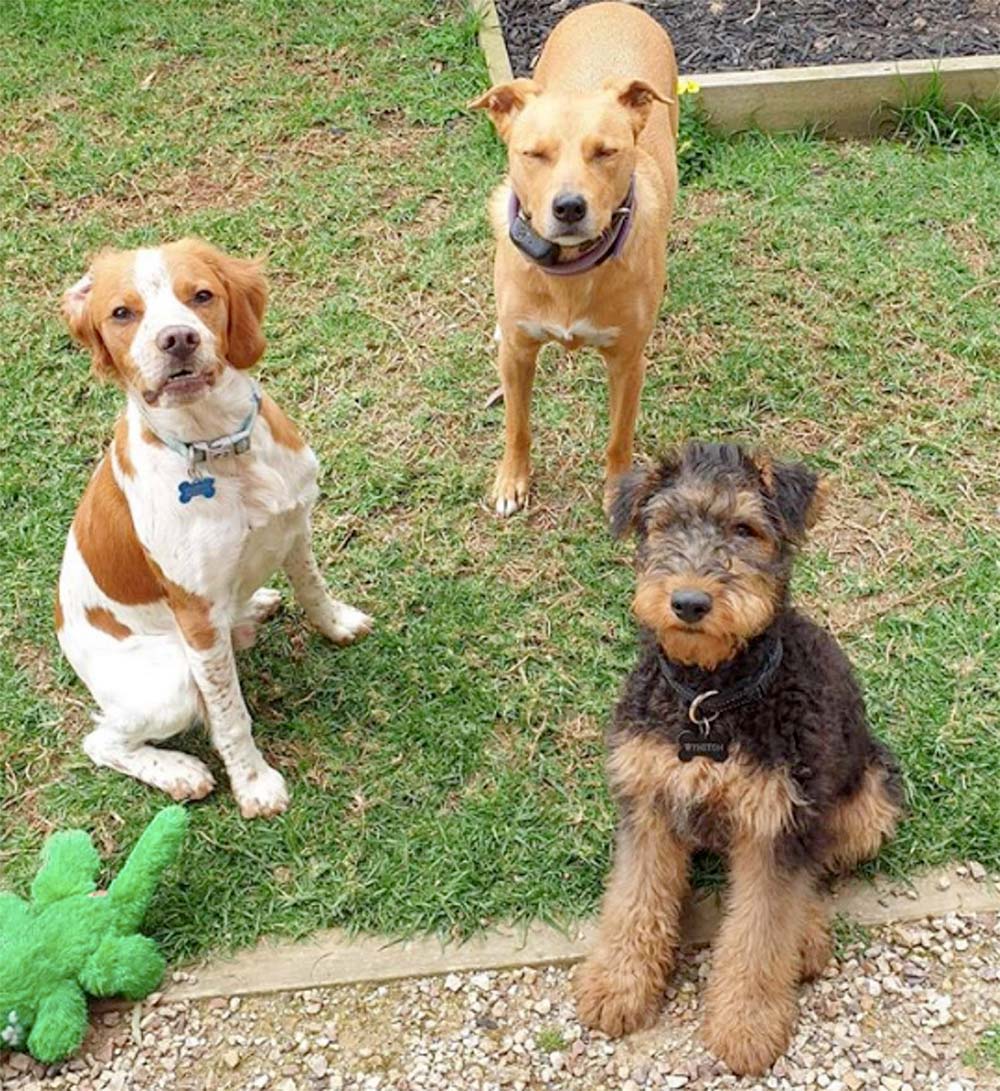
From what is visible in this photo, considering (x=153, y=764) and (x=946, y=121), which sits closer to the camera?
(x=153, y=764)

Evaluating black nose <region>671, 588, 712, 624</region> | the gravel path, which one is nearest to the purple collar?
black nose <region>671, 588, 712, 624</region>

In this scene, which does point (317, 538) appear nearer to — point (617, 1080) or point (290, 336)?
point (290, 336)

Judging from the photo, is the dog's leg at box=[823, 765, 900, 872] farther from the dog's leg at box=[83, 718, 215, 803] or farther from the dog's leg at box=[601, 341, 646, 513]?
the dog's leg at box=[83, 718, 215, 803]

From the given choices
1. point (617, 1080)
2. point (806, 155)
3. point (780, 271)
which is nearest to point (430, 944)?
point (617, 1080)

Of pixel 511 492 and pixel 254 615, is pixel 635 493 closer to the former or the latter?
pixel 511 492

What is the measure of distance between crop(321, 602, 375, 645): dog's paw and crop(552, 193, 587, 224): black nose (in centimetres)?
159

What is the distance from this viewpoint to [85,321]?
3123 millimetres

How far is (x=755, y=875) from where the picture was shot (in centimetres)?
308

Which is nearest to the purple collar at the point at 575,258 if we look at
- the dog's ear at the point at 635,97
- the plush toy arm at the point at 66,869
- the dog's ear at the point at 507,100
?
the dog's ear at the point at 635,97

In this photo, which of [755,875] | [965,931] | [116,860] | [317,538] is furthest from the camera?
[317,538]

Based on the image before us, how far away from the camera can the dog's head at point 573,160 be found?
3.85 meters

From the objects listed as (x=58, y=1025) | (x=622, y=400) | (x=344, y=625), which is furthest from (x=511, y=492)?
(x=58, y=1025)

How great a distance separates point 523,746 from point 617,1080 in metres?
1.13

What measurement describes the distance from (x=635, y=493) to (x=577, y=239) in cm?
122
